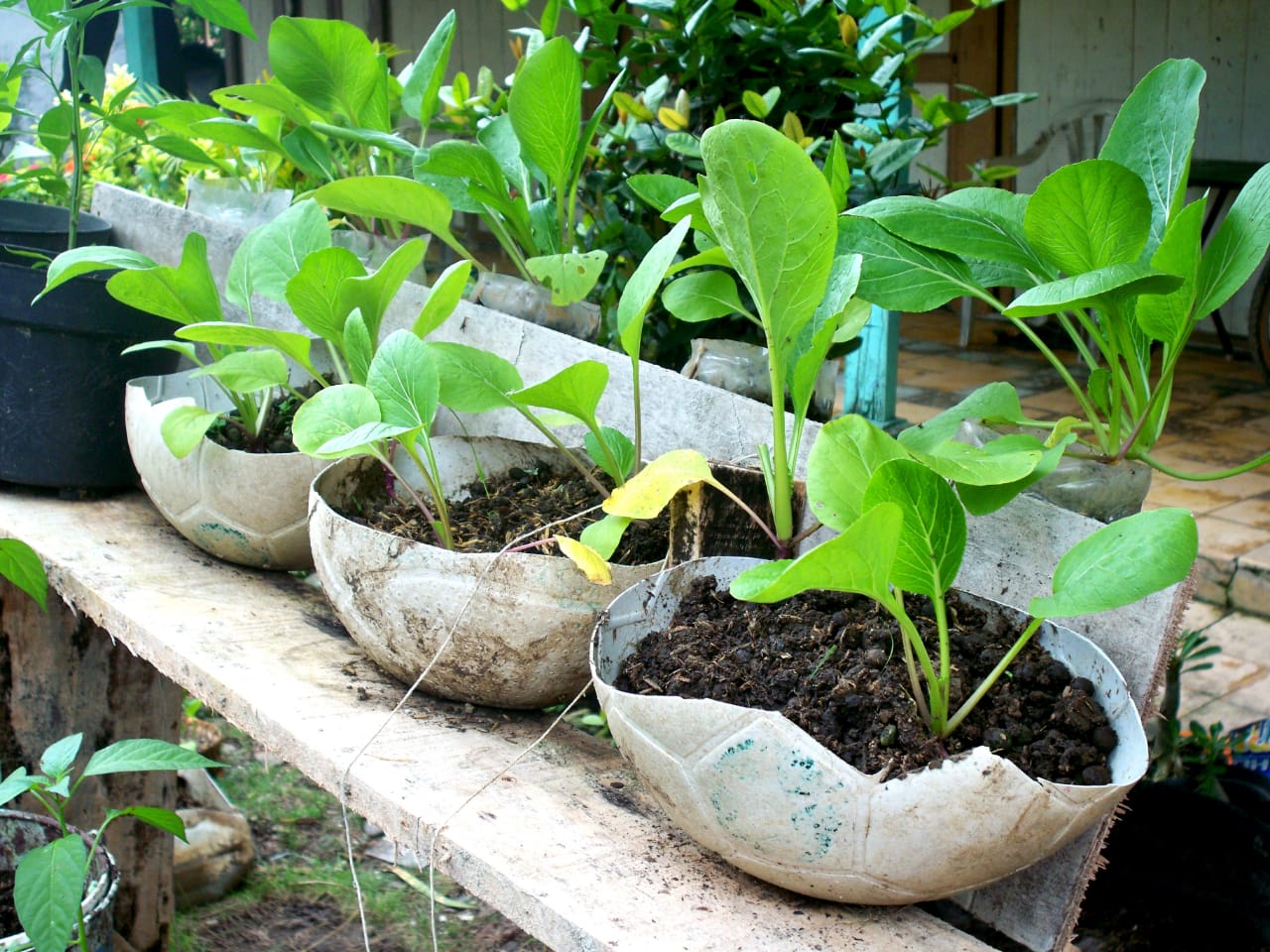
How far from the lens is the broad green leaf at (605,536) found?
36.2 inches

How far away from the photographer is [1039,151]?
5.00 metres

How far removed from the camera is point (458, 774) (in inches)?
36.3

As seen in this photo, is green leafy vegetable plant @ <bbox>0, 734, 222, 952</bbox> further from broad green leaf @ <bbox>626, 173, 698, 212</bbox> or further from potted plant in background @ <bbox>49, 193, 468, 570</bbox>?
broad green leaf @ <bbox>626, 173, 698, 212</bbox>

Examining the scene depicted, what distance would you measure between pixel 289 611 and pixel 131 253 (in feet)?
1.30

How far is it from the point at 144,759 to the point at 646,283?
0.73 meters

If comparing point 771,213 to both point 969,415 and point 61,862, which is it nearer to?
point 969,415

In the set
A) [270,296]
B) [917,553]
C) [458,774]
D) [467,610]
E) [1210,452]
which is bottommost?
[1210,452]

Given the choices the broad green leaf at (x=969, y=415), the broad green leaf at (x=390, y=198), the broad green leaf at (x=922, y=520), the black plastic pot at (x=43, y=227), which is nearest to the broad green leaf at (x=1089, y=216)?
the broad green leaf at (x=969, y=415)

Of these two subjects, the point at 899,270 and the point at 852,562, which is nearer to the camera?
the point at 852,562

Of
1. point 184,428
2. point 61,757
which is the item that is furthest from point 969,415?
point 61,757

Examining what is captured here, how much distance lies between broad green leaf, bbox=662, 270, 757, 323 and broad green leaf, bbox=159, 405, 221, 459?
49 centimetres

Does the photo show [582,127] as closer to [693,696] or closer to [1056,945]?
[693,696]

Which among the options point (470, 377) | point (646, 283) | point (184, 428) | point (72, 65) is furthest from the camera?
point (72, 65)

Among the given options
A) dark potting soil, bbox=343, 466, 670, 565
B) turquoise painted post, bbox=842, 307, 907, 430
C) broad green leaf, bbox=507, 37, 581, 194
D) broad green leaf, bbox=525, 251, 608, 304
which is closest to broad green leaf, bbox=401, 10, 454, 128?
broad green leaf, bbox=507, 37, 581, 194
